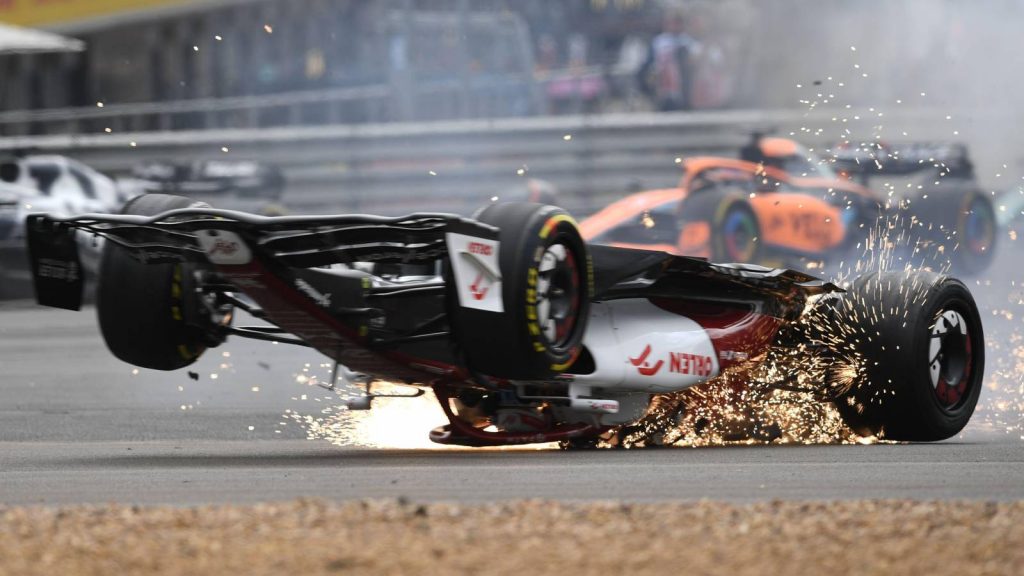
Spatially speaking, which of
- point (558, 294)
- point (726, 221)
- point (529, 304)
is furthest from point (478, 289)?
point (726, 221)

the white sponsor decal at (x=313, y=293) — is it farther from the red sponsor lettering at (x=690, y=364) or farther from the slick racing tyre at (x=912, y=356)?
the slick racing tyre at (x=912, y=356)

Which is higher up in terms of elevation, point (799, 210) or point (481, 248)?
point (481, 248)

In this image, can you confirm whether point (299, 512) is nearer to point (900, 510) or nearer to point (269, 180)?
point (900, 510)

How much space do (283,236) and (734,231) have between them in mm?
8486

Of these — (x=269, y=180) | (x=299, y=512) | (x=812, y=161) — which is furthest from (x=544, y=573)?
(x=269, y=180)

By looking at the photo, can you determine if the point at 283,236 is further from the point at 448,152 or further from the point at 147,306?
the point at 448,152

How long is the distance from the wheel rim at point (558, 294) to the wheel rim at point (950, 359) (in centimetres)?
191

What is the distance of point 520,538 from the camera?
4.19 meters

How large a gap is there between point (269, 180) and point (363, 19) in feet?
12.5

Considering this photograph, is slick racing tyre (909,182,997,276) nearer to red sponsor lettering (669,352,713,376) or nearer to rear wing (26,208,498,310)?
red sponsor lettering (669,352,713,376)

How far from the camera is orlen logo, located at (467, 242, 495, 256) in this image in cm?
575

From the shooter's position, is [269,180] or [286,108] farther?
[286,108]

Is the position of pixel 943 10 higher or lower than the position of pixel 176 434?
higher

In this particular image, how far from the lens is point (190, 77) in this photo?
23.2 metres
